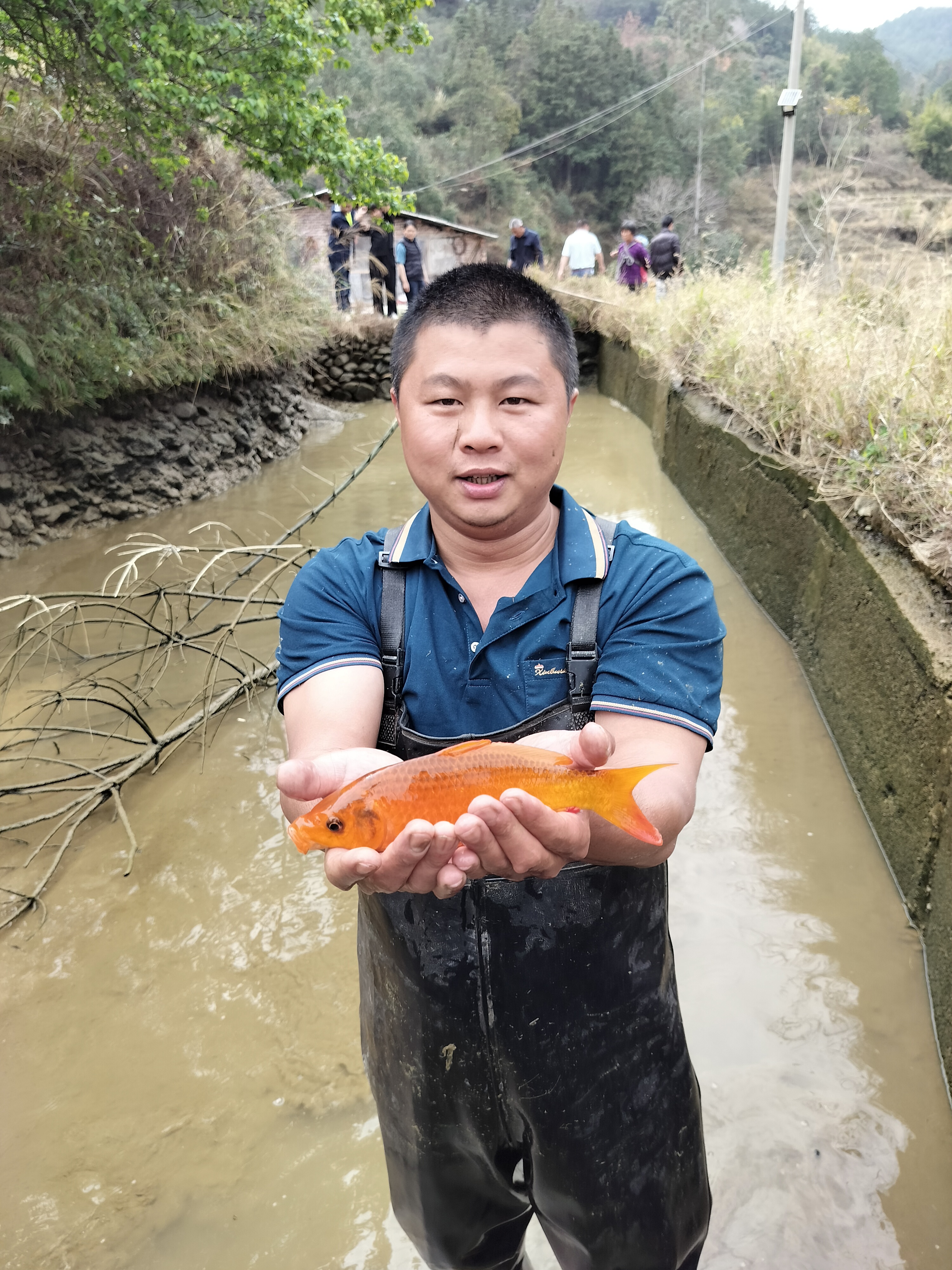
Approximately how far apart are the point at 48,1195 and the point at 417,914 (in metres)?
2.01

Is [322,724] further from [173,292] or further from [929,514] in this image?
[173,292]

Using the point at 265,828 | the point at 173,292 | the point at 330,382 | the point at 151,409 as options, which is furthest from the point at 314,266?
the point at 265,828

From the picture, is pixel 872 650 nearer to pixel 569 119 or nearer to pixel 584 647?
pixel 584 647

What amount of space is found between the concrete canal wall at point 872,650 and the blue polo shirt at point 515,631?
6.79 ft

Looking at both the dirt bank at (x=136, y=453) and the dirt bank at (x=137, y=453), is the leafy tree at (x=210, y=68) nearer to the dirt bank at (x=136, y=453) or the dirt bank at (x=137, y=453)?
the dirt bank at (x=137, y=453)

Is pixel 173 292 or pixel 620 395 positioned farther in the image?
pixel 620 395

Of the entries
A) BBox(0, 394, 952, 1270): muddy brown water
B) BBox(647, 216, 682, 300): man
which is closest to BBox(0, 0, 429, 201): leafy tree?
BBox(0, 394, 952, 1270): muddy brown water

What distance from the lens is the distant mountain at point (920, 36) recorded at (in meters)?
132

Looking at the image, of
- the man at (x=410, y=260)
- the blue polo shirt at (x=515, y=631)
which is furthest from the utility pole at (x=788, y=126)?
the blue polo shirt at (x=515, y=631)

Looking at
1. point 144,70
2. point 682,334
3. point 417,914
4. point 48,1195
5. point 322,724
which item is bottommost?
point 48,1195

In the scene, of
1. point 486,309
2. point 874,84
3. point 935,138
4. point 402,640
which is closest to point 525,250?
point 486,309

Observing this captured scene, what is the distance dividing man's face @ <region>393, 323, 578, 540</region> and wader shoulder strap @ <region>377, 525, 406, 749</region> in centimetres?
17

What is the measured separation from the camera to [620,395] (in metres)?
14.3

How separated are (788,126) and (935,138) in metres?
57.4
